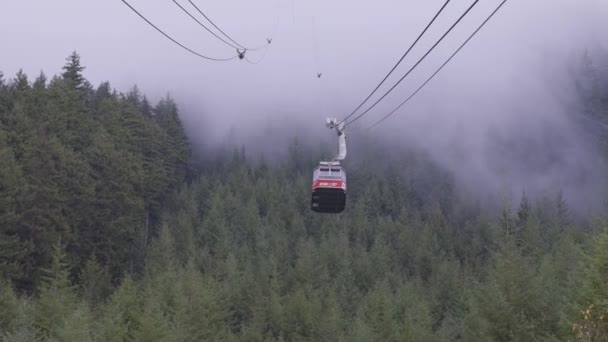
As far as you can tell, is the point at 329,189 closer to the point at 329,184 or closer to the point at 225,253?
the point at 329,184

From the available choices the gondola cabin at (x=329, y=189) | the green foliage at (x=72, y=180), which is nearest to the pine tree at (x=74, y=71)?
the green foliage at (x=72, y=180)

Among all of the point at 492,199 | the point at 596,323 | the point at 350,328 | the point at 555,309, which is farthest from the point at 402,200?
the point at 596,323

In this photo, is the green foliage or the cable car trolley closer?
the cable car trolley

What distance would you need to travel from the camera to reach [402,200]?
88312mm

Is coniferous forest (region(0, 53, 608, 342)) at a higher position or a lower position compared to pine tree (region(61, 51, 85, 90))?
lower

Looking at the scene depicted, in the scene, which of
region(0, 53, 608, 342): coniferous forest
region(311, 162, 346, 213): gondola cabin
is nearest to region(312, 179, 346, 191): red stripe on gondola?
region(311, 162, 346, 213): gondola cabin

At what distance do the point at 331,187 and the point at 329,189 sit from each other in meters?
0.08

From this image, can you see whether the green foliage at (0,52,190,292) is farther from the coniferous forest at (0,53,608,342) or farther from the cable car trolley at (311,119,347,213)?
the cable car trolley at (311,119,347,213)

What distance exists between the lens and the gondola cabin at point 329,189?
19.9 metres

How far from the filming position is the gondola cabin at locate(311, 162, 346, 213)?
19.9m

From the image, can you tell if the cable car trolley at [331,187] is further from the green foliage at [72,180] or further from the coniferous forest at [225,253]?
the green foliage at [72,180]

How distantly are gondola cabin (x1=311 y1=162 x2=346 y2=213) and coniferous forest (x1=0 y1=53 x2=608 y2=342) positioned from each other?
291 inches

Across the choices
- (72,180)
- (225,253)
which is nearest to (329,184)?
(72,180)

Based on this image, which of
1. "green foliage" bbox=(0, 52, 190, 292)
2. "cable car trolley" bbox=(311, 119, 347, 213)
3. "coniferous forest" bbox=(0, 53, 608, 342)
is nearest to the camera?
"cable car trolley" bbox=(311, 119, 347, 213)
